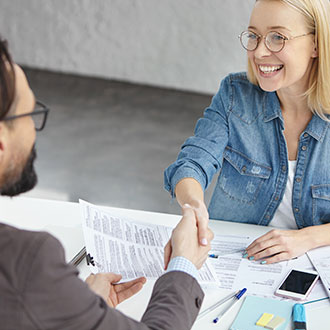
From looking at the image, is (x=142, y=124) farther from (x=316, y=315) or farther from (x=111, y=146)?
(x=316, y=315)

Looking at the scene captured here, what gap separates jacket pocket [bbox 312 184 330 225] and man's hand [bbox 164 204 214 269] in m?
0.63

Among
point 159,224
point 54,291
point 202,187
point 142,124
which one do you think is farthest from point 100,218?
point 142,124

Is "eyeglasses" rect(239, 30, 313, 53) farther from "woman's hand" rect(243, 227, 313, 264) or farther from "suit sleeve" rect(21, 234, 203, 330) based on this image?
"suit sleeve" rect(21, 234, 203, 330)

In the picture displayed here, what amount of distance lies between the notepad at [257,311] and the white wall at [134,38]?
5106 mm

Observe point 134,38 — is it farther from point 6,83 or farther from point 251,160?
point 6,83

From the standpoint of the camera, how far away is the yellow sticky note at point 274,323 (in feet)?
3.91

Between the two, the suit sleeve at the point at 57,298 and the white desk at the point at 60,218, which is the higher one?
the suit sleeve at the point at 57,298

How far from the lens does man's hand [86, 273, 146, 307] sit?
1263 mm

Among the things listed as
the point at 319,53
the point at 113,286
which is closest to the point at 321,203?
the point at 319,53

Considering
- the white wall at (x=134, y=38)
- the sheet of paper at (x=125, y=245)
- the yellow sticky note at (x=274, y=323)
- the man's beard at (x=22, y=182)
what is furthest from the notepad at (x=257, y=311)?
the white wall at (x=134, y=38)

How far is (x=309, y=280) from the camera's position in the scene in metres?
1.39

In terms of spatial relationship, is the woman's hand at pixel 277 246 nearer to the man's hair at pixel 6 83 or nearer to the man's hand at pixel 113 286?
the man's hand at pixel 113 286

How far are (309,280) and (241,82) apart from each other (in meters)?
0.81

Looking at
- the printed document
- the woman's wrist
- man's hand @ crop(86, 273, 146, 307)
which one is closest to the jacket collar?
the woman's wrist
